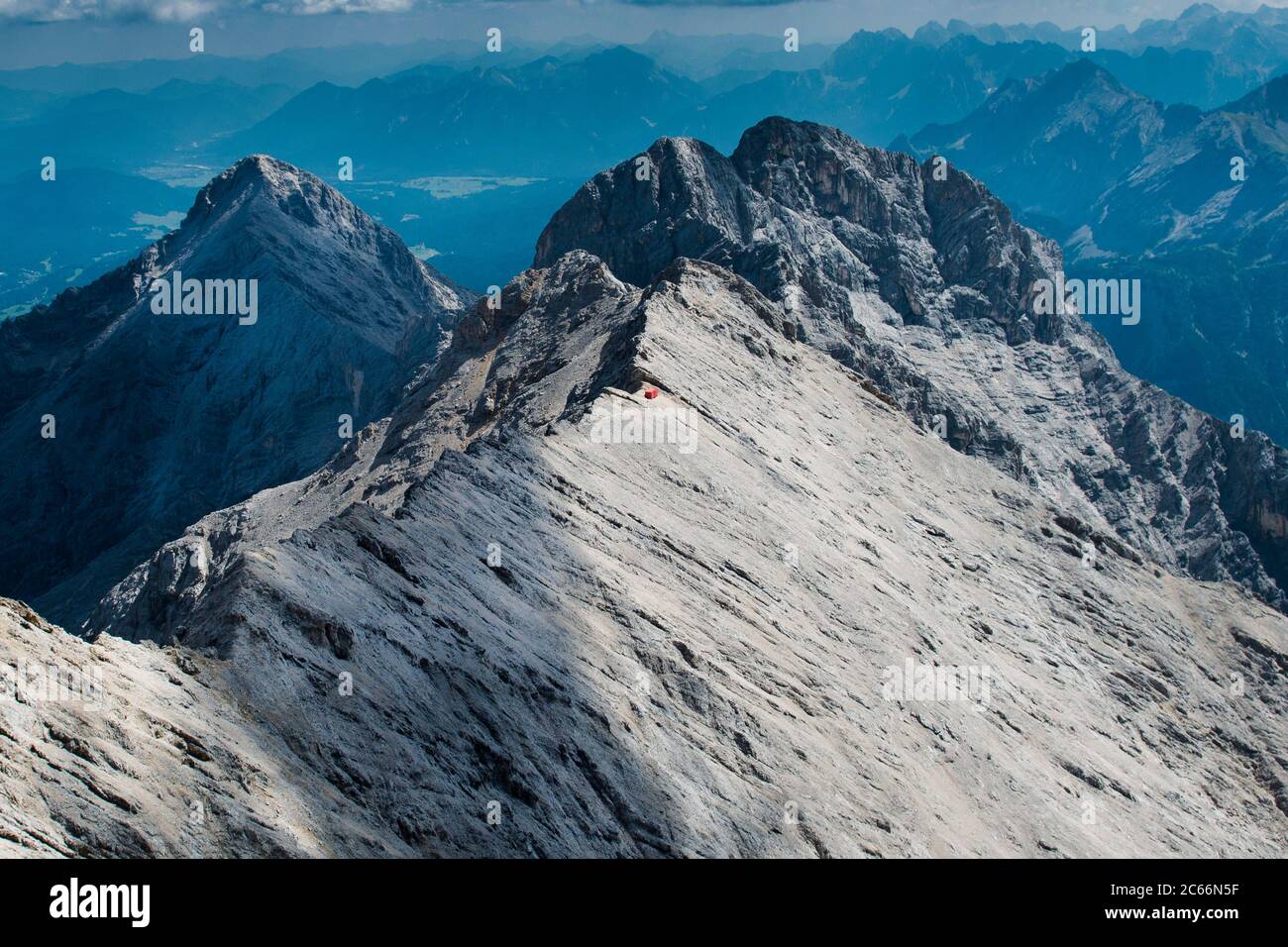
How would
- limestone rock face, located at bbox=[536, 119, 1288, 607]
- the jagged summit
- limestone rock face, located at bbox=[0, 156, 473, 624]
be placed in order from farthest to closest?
limestone rock face, located at bbox=[0, 156, 473, 624]
limestone rock face, located at bbox=[536, 119, 1288, 607]
the jagged summit

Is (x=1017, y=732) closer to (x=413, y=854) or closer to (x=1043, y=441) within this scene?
(x=413, y=854)

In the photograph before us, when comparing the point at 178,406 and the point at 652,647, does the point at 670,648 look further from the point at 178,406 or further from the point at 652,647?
the point at 178,406

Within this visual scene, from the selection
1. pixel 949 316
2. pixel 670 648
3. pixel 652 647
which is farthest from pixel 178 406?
pixel 652 647

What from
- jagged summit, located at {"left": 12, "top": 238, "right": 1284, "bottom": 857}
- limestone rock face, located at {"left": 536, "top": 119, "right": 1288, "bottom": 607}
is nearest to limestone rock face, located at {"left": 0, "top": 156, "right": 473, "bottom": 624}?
limestone rock face, located at {"left": 536, "top": 119, "right": 1288, "bottom": 607}

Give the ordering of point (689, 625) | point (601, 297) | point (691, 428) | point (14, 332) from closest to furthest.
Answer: point (689, 625), point (691, 428), point (601, 297), point (14, 332)

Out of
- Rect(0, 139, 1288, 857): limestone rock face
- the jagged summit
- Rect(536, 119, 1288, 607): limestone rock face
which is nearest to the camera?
Rect(0, 139, 1288, 857): limestone rock face

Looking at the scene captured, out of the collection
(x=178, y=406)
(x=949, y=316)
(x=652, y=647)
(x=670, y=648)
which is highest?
(x=652, y=647)

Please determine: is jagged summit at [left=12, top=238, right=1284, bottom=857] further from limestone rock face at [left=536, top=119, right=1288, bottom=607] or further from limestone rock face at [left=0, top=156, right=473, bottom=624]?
limestone rock face at [left=0, top=156, right=473, bottom=624]

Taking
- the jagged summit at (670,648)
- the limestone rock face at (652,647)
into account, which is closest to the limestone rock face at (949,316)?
the limestone rock face at (652,647)

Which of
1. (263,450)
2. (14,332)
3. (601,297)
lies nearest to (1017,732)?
(601,297)
